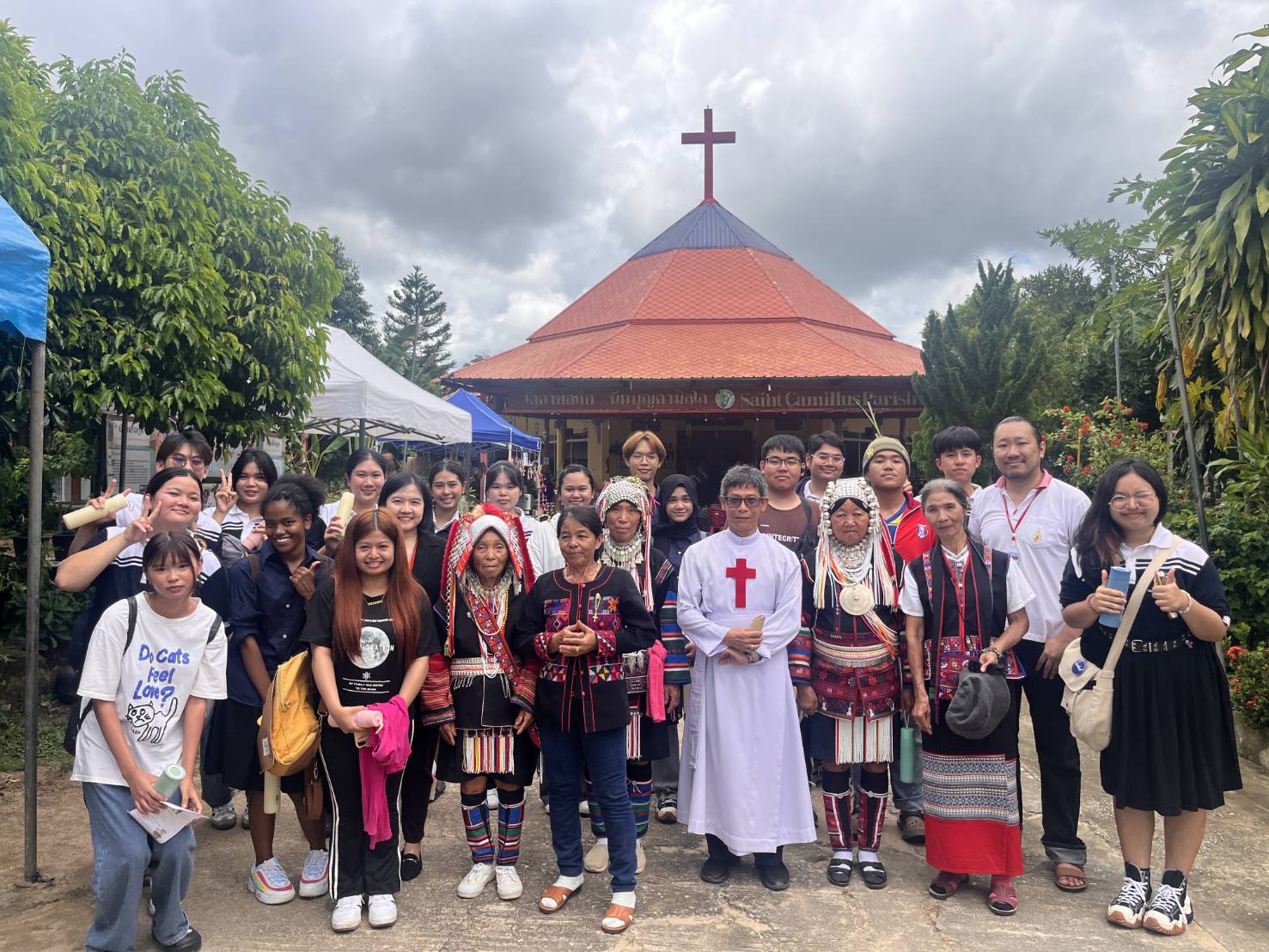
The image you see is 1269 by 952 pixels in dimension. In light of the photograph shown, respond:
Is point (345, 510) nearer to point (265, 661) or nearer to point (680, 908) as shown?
point (265, 661)

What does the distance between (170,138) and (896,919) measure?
6.95m

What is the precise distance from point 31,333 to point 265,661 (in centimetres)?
160

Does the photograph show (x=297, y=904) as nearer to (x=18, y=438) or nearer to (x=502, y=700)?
(x=502, y=700)

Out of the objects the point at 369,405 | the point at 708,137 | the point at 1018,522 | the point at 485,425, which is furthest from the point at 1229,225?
the point at 708,137

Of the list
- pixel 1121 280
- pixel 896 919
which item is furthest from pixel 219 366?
pixel 1121 280

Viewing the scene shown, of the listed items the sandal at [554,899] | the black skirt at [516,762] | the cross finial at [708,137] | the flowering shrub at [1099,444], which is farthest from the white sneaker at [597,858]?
the cross finial at [708,137]

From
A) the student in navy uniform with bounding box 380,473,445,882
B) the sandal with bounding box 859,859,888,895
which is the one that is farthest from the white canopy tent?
the sandal with bounding box 859,859,888,895

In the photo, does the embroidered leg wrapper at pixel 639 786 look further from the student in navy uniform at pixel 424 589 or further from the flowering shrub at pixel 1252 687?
the flowering shrub at pixel 1252 687

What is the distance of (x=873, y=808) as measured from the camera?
3.77 m

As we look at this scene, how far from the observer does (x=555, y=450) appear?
2023 cm

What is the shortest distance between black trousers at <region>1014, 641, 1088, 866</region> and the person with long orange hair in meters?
2.53

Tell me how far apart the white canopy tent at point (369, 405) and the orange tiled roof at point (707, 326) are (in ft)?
18.1

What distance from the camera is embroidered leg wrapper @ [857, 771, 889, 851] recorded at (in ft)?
12.3

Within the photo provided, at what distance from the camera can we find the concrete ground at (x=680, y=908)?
3.20 metres
